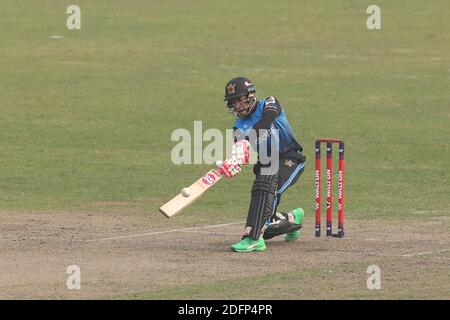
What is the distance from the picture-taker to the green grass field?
20.6 metres

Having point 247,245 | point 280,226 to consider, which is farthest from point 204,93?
point 247,245

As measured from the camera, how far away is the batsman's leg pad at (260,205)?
14.9 metres

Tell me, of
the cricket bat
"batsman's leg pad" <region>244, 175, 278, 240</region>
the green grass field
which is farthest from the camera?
the green grass field

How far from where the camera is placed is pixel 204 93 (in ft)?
97.8

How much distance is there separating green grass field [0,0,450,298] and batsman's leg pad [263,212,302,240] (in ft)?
7.62

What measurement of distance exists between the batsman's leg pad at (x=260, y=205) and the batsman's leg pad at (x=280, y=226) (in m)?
0.34

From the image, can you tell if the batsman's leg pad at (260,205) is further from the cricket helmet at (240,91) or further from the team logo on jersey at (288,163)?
the cricket helmet at (240,91)

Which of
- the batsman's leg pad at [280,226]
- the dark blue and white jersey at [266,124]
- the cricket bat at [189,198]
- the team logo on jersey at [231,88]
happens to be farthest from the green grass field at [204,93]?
the team logo on jersey at [231,88]

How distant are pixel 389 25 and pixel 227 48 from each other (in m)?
5.38

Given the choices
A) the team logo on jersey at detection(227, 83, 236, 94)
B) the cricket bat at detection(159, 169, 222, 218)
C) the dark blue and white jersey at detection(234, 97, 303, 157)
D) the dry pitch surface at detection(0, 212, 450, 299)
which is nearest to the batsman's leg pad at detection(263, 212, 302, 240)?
the dry pitch surface at detection(0, 212, 450, 299)

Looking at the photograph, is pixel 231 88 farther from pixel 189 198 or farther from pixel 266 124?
pixel 189 198

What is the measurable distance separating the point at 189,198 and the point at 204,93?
1513 centimetres

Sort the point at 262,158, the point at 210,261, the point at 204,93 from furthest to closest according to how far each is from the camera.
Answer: the point at 204,93 < the point at 262,158 < the point at 210,261

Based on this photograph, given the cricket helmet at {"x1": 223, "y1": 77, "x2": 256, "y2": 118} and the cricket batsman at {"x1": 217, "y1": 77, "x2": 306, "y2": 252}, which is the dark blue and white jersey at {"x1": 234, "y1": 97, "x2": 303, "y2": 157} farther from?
the cricket helmet at {"x1": 223, "y1": 77, "x2": 256, "y2": 118}
